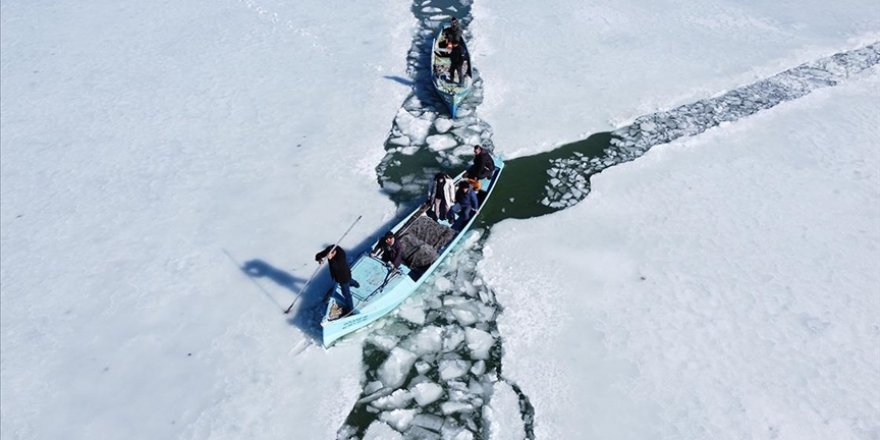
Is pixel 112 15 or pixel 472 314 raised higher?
pixel 112 15

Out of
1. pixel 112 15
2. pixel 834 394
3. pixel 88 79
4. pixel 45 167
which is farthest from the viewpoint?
pixel 112 15

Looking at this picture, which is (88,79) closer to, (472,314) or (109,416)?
(109,416)

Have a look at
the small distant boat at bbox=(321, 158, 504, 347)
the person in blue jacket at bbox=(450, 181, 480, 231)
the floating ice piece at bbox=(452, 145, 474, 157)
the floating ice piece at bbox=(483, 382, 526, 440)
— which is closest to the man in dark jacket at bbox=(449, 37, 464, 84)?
the floating ice piece at bbox=(452, 145, 474, 157)

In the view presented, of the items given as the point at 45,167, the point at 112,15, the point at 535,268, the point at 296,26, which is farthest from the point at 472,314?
the point at 112,15

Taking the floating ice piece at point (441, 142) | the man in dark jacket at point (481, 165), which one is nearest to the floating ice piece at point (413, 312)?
the man in dark jacket at point (481, 165)

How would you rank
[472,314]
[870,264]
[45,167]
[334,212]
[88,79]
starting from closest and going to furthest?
[472,314] → [870,264] → [334,212] → [45,167] → [88,79]

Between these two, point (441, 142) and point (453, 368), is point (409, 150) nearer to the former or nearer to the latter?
point (441, 142)

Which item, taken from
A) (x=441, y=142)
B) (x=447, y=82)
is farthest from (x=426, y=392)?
(x=447, y=82)
